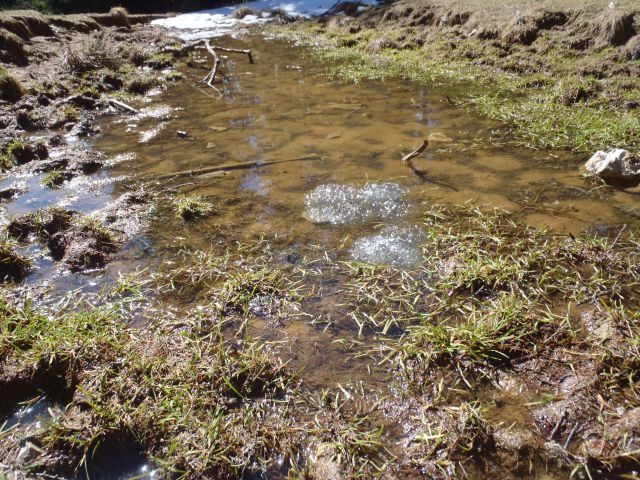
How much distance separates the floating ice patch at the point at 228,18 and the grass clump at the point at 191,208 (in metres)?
14.2

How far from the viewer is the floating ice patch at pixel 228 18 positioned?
55.6 ft

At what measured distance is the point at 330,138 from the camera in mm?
5289

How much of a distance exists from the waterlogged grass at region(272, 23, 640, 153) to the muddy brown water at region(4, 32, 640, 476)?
1.48 ft

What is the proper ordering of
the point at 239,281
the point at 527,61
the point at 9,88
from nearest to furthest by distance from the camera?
the point at 239,281 → the point at 9,88 → the point at 527,61

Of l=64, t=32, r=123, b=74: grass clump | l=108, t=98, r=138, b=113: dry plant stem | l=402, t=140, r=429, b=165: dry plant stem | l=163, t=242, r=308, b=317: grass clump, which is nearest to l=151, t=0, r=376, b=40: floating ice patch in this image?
l=64, t=32, r=123, b=74: grass clump

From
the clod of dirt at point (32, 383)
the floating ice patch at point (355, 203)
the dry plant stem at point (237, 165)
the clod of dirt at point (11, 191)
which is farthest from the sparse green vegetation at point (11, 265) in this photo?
the floating ice patch at point (355, 203)

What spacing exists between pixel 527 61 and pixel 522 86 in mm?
1045

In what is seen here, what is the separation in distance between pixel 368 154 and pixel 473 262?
231 cm

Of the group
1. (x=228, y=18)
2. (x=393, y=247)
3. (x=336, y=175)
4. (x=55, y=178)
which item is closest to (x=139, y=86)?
(x=55, y=178)

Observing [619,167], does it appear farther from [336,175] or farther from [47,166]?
[47,166]

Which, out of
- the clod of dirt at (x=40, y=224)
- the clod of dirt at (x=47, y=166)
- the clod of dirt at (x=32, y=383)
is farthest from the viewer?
the clod of dirt at (x=47, y=166)

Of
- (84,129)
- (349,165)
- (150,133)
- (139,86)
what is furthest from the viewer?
(139,86)

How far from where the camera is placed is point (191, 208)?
12.3 feet

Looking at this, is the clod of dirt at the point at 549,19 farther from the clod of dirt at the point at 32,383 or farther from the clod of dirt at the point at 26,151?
the clod of dirt at the point at 32,383
